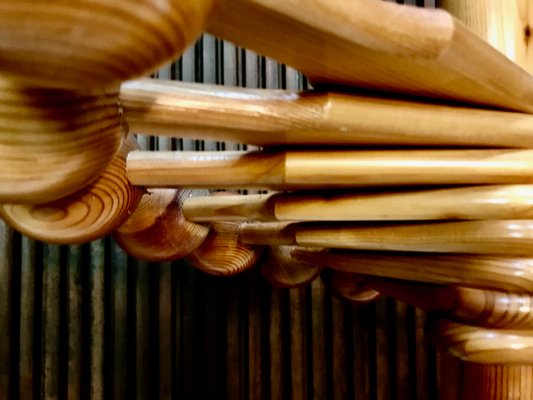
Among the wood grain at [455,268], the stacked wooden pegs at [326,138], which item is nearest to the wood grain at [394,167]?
the stacked wooden pegs at [326,138]

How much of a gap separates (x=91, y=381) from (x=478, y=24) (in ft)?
4.77

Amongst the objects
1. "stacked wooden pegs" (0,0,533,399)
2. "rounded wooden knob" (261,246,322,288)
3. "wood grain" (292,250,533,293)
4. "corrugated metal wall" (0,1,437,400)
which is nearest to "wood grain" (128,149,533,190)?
"stacked wooden pegs" (0,0,533,399)

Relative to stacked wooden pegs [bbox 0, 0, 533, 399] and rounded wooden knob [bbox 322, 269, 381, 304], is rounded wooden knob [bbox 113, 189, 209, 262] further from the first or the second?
rounded wooden knob [bbox 322, 269, 381, 304]

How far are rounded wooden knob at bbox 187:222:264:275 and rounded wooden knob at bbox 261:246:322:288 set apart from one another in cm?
13

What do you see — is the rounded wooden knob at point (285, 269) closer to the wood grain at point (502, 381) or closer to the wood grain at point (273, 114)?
the wood grain at point (502, 381)

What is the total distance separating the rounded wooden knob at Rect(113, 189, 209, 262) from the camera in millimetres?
1021

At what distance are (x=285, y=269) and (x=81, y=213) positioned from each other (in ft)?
2.95

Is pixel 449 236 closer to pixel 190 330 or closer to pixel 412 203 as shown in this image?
pixel 412 203

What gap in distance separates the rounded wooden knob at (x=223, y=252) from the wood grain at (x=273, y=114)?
0.79m

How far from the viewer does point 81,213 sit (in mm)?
685

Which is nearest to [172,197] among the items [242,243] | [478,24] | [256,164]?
[242,243]

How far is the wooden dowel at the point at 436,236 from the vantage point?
0.62m

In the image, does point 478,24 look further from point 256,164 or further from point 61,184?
point 61,184

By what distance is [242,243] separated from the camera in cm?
138
